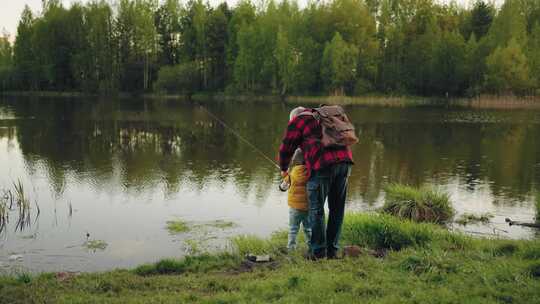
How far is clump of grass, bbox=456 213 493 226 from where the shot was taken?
35.9 feet

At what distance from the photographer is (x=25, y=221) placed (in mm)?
10789

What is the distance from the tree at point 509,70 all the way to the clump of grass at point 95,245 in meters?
50.4

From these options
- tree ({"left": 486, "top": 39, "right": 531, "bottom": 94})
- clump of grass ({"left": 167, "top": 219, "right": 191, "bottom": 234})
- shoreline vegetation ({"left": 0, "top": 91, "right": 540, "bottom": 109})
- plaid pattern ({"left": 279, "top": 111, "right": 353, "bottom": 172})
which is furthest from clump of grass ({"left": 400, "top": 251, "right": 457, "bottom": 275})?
tree ({"left": 486, "top": 39, "right": 531, "bottom": 94})

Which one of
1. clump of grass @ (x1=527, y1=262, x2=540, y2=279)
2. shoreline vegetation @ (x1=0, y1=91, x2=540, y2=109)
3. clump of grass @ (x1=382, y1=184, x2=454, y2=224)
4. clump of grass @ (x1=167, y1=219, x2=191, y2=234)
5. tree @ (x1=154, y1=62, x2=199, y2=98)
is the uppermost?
tree @ (x1=154, y1=62, x2=199, y2=98)

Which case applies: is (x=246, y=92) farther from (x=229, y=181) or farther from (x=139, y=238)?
(x=139, y=238)

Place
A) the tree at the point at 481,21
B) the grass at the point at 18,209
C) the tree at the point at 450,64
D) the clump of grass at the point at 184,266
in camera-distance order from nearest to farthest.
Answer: the clump of grass at the point at 184,266
the grass at the point at 18,209
the tree at the point at 450,64
the tree at the point at 481,21

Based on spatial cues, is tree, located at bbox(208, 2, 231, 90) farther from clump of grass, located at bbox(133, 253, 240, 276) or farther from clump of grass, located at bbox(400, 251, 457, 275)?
clump of grass, located at bbox(400, 251, 457, 275)

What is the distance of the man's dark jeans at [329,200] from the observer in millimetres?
6258

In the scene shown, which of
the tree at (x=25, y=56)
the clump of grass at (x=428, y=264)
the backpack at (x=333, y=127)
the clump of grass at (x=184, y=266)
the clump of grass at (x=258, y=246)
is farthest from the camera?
the tree at (x=25, y=56)

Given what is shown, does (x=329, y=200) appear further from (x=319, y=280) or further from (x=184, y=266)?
(x=184, y=266)

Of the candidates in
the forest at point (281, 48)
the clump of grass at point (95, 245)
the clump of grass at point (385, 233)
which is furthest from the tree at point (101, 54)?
the clump of grass at point (385, 233)

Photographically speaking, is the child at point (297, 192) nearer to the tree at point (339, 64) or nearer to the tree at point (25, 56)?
the tree at point (339, 64)

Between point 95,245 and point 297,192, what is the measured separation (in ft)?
15.3

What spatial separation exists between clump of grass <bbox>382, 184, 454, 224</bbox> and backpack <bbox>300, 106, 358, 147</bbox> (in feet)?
16.3
